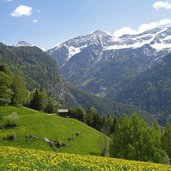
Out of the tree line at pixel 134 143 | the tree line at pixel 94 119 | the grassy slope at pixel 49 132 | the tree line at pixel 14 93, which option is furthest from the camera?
the tree line at pixel 94 119

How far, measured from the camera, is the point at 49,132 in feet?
353

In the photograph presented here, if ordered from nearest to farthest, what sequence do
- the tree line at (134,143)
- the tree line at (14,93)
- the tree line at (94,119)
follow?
the tree line at (134,143), the tree line at (14,93), the tree line at (94,119)

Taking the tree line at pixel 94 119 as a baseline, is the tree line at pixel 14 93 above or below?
above

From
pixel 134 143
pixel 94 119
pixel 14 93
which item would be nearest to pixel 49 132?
pixel 134 143

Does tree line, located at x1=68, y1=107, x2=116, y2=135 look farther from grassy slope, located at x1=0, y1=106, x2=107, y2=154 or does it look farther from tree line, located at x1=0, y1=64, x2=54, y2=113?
grassy slope, located at x1=0, y1=106, x2=107, y2=154

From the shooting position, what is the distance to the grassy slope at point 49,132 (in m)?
96.2

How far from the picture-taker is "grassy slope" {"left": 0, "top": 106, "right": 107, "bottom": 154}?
9619cm

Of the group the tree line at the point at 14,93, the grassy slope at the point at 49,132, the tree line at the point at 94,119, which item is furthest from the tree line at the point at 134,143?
the tree line at the point at 94,119

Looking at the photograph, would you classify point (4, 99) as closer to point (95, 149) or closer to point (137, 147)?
point (95, 149)

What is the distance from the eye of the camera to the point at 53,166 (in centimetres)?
2344

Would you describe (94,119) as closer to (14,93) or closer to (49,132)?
(14,93)

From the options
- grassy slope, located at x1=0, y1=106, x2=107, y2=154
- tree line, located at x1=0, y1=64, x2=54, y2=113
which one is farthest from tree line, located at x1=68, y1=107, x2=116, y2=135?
grassy slope, located at x1=0, y1=106, x2=107, y2=154

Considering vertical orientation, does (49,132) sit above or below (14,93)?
below

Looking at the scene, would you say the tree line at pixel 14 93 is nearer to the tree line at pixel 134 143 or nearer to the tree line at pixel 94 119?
the tree line at pixel 94 119
